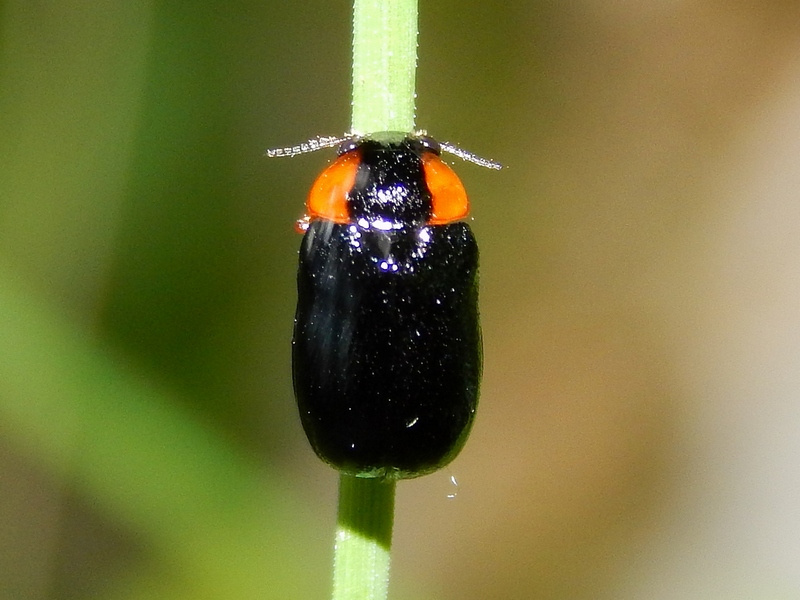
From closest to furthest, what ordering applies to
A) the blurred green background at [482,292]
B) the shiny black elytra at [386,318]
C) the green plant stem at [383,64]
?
the green plant stem at [383,64] < the shiny black elytra at [386,318] < the blurred green background at [482,292]

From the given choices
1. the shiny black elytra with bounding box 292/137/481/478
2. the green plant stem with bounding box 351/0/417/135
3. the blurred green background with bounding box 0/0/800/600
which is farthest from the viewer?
the blurred green background with bounding box 0/0/800/600

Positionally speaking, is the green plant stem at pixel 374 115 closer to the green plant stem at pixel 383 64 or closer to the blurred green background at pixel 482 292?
the green plant stem at pixel 383 64

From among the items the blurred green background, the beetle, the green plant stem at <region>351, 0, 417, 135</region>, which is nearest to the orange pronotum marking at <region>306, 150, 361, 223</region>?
the beetle

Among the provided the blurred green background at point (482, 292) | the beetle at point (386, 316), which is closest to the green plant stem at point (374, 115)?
→ the beetle at point (386, 316)

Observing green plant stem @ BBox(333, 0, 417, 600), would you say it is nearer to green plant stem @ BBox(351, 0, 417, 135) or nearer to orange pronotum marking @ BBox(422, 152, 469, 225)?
green plant stem @ BBox(351, 0, 417, 135)

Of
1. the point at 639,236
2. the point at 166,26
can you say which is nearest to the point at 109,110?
the point at 166,26
